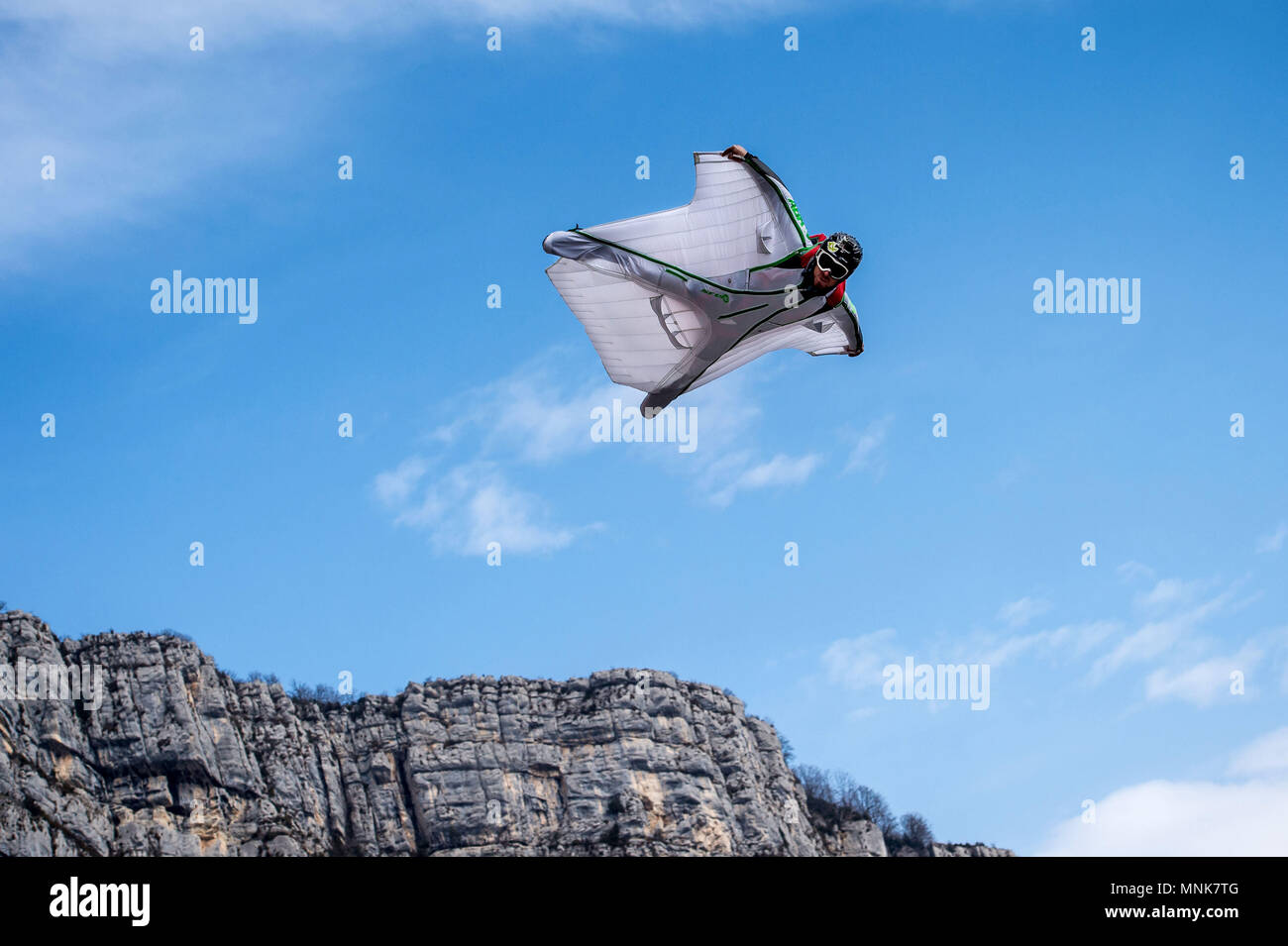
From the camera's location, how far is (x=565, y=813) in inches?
5866

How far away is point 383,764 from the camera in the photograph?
151 m

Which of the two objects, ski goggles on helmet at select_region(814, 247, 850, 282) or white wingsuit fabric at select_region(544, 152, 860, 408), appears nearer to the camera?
ski goggles on helmet at select_region(814, 247, 850, 282)

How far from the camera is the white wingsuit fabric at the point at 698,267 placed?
41.9m

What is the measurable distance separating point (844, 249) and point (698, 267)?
14.6 feet

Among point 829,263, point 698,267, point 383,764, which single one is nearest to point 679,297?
point 698,267

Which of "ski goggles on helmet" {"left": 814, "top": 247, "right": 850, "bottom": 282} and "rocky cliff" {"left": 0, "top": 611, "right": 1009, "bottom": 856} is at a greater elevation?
"ski goggles on helmet" {"left": 814, "top": 247, "right": 850, "bottom": 282}

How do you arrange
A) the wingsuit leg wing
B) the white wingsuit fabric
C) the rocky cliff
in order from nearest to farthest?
the wingsuit leg wing → the white wingsuit fabric → the rocky cliff

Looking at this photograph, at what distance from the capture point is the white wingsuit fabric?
4188 centimetres

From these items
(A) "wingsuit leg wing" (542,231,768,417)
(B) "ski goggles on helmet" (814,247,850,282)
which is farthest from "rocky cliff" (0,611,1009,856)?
(B) "ski goggles on helmet" (814,247,850,282)

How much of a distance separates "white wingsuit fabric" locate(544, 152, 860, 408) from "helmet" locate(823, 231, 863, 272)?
0.88 meters

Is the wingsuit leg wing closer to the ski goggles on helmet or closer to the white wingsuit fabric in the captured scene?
the white wingsuit fabric
